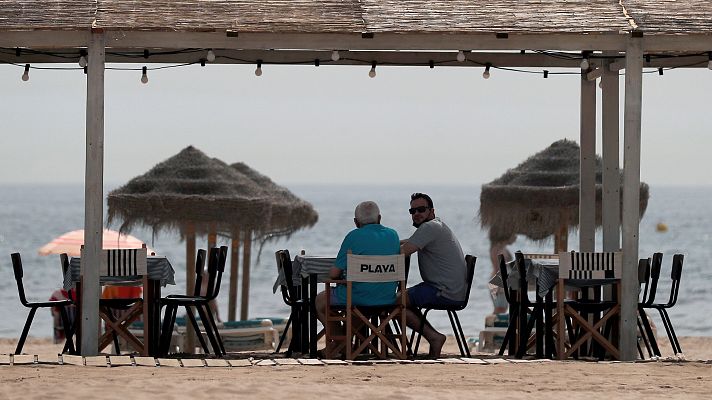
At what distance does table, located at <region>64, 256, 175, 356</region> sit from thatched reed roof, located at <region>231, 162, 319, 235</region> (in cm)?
666

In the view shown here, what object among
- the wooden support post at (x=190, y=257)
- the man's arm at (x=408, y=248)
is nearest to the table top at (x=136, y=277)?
the man's arm at (x=408, y=248)

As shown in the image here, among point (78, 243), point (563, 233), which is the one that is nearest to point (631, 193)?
point (563, 233)

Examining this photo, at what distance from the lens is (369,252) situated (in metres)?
9.72

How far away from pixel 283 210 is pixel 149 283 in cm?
700

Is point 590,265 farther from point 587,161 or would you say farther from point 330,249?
point 330,249

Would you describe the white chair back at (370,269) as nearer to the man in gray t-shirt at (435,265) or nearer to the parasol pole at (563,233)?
the man in gray t-shirt at (435,265)

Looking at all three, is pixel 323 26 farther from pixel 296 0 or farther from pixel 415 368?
pixel 415 368

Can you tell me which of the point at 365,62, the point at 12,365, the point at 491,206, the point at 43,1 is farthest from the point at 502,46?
the point at 491,206

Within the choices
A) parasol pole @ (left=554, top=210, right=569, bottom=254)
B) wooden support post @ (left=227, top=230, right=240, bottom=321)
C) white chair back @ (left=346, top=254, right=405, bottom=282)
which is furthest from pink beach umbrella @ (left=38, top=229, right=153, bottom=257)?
white chair back @ (left=346, top=254, right=405, bottom=282)

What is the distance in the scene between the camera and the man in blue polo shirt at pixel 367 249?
9.69 meters

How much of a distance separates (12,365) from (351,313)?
2103 mm

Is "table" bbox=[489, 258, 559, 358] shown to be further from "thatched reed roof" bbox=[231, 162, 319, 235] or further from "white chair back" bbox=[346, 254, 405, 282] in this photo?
"thatched reed roof" bbox=[231, 162, 319, 235]

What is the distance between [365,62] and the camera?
1164 cm

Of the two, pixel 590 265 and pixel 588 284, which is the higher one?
pixel 590 265
